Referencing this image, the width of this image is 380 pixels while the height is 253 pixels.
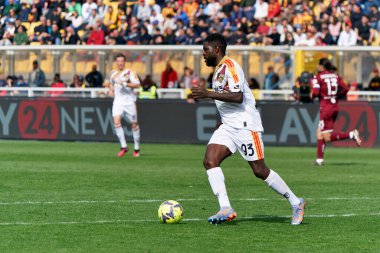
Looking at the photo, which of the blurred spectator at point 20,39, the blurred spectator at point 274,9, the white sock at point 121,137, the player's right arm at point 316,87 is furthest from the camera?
the blurred spectator at point 20,39

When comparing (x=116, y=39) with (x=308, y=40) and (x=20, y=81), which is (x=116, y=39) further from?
(x=308, y=40)

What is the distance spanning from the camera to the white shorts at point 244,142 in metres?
12.6

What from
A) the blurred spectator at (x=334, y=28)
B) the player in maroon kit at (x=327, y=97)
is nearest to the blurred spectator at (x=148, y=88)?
the blurred spectator at (x=334, y=28)

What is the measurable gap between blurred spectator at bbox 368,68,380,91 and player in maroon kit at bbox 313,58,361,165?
7.89 meters

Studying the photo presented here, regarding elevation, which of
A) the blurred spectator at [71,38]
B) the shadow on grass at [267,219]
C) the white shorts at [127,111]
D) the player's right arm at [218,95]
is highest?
the player's right arm at [218,95]

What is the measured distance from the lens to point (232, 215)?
12266 millimetres

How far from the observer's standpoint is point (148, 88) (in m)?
33.6

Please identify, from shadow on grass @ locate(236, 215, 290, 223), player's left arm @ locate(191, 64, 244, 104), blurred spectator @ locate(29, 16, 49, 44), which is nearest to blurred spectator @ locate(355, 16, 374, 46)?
blurred spectator @ locate(29, 16, 49, 44)

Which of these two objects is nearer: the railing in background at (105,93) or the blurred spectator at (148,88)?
the railing in background at (105,93)

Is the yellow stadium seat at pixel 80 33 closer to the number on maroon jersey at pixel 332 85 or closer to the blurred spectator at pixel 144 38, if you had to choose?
the blurred spectator at pixel 144 38

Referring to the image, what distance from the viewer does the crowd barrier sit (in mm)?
29859

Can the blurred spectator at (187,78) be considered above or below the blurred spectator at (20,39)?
below

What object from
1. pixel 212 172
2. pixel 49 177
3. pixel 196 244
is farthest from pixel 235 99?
pixel 49 177

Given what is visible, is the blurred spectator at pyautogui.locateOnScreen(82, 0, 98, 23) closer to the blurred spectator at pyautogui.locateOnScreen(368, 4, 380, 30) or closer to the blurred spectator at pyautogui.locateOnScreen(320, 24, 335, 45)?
the blurred spectator at pyautogui.locateOnScreen(320, 24, 335, 45)
